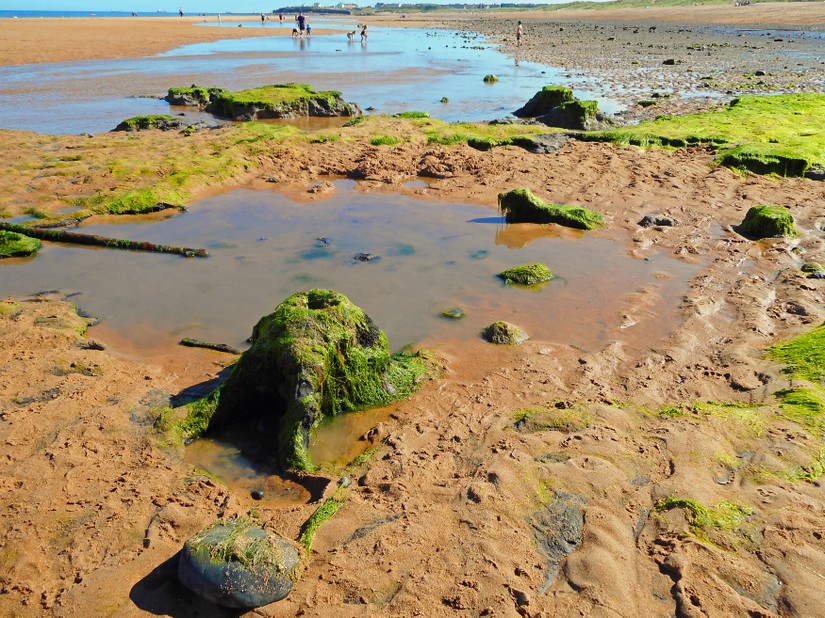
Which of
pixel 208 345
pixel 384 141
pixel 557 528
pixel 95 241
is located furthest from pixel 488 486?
pixel 384 141

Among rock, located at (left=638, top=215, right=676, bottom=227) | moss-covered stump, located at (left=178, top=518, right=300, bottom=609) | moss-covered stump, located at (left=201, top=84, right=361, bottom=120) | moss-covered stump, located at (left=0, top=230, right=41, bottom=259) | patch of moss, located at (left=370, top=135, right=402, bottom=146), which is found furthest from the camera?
moss-covered stump, located at (left=201, top=84, right=361, bottom=120)

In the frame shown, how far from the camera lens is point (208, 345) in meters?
7.39

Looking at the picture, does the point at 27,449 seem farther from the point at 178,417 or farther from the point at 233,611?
the point at 233,611

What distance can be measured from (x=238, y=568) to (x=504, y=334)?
4.69 metres

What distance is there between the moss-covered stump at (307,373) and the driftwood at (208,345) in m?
0.84

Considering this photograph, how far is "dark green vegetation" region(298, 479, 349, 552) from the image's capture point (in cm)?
456

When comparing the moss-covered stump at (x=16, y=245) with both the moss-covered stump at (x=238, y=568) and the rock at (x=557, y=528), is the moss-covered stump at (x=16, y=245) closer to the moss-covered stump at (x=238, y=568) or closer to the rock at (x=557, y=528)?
the moss-covered stump at (x=238, y=568)

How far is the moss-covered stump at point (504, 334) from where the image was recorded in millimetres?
7637

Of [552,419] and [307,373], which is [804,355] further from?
[307,373]

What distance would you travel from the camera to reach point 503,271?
9734mm

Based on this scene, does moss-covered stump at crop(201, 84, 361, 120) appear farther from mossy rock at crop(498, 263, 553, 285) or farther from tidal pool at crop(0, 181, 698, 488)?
mossy rock at crop(498, 263, 553, 285)

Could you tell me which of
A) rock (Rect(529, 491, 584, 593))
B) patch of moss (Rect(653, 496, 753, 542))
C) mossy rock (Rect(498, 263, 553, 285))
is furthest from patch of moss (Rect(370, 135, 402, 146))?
patch of moss (Rect(653, 496, 753, 542))

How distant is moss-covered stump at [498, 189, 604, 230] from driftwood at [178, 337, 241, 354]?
6.86 m

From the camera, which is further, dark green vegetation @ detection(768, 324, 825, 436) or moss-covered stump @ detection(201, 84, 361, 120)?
moss-covered stump @ detection(201, 84, 361, 120)
